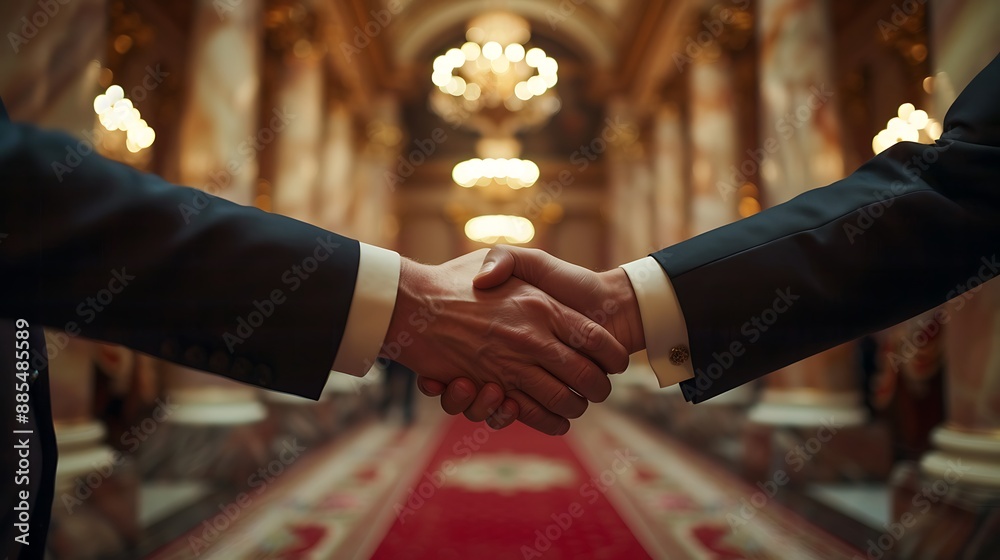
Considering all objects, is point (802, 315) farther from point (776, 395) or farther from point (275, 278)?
point (776, 395)

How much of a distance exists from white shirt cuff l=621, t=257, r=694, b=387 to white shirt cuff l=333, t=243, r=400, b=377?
74 cm

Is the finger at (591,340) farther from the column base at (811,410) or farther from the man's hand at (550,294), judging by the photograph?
the column base at (811,410)

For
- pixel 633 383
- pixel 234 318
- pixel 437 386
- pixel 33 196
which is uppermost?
pixel 33 196

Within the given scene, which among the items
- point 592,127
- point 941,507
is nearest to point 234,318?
point 941,507

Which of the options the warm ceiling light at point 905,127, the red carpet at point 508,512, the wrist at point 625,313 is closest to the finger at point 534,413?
the wrist at point 625,313

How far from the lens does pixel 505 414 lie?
224 cm

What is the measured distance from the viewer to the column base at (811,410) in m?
5.45

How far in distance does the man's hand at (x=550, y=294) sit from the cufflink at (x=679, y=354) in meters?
0.16

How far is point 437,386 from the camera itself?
221 centimetres

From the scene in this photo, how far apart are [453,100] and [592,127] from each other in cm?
853

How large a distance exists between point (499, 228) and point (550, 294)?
14.0 m

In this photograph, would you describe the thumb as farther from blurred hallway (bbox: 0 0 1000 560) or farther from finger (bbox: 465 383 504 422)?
finger (bbox: 465 383 504 422)

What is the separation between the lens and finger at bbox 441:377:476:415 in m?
2.17

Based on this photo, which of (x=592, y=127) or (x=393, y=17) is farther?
(x=592, y=127)
